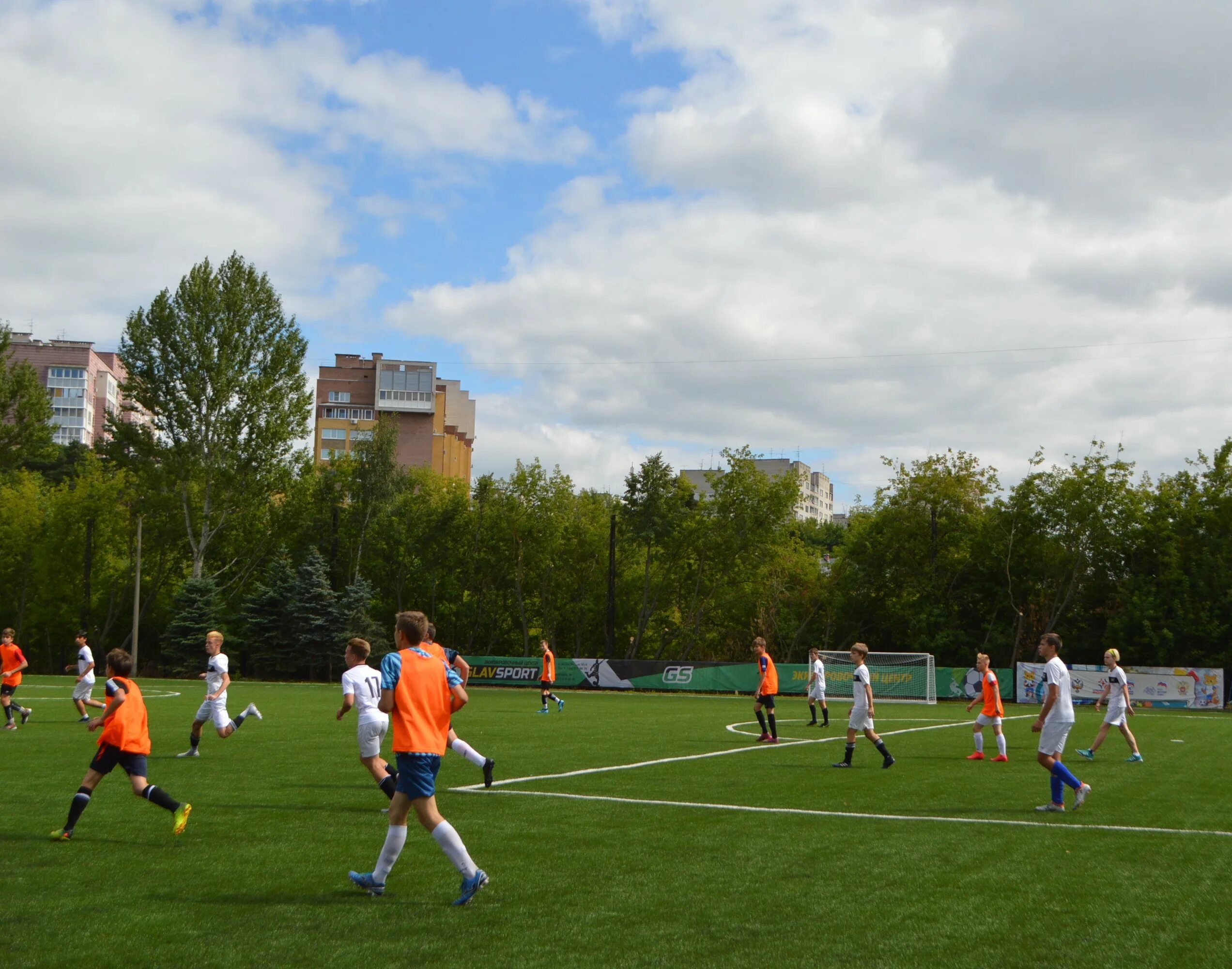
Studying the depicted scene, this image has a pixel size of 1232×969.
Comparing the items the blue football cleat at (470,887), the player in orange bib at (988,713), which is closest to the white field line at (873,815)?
the blue football cleat at (470,887)

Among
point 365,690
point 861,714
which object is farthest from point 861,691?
point 365,690

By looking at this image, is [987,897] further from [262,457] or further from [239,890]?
[262,457]

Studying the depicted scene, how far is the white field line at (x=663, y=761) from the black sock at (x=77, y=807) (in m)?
4.63

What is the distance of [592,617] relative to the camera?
233ft

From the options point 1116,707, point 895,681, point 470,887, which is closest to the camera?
point 470,887

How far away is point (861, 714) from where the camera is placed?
645 inches

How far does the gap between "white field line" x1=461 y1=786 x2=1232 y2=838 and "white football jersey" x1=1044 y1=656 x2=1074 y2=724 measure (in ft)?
4.79

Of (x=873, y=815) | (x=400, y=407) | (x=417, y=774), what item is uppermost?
(x=400, y=407)

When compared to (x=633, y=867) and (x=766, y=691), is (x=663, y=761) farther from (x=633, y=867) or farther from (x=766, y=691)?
(x=633, y=867)

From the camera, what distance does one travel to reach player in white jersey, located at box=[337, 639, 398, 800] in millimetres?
11125

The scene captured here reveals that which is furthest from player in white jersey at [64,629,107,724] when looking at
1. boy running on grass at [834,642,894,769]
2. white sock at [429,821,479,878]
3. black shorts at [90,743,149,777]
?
white sock at [429,821,479,878]

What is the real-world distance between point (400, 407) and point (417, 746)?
110536 millimetres

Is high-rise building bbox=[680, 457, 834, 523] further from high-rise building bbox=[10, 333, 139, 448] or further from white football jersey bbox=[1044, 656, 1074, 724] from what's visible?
white football jersey bbox=[1044, 656, 1074, 724]

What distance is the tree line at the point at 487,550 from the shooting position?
56.4 meters
